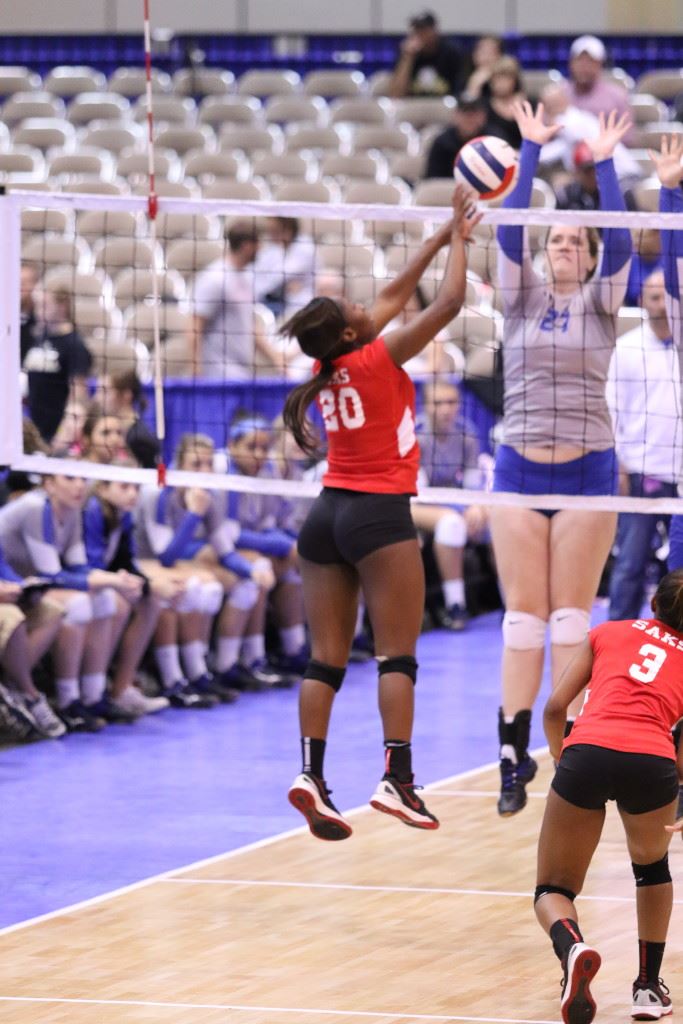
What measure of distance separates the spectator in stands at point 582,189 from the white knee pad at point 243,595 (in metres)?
2.83

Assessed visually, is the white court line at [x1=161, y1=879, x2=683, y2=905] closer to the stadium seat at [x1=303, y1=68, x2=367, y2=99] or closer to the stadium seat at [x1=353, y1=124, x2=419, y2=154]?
the stadium seat at [x1=353, y1=124, x2=419, y2=154]

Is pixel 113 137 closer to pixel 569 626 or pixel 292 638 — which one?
pixel 292 638

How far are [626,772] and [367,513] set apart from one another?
1514mm

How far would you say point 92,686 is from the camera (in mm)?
9766

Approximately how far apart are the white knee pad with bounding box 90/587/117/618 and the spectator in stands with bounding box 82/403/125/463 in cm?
66

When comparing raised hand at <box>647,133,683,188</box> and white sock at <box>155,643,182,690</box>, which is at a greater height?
raised hand at <box>647,133,683,188</box>

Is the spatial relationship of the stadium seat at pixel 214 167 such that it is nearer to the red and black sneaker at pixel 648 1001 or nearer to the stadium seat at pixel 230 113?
the stadium seat at pixel 230 113

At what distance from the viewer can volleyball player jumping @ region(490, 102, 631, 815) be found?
701cm

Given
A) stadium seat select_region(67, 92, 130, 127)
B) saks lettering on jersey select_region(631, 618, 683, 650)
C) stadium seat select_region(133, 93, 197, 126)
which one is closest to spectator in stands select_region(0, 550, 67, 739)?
saks lettering on jersey select_region(631, 618, 683, 650)

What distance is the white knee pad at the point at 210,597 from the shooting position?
10.2 meters

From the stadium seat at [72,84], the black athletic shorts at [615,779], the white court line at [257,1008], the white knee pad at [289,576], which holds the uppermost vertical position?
the stadium seat at [72,84]

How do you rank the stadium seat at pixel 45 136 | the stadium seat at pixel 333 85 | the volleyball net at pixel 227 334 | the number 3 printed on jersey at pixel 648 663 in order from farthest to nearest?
the stadium seat at pixel 333 85 < the stadium seat at pixel 45 136 < the volleyball net at pixel 227 334 < the number 3 printed on jersey at pixel 648 663

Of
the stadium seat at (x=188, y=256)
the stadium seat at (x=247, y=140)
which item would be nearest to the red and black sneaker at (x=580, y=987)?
the stadium seat at (x=188, y=256)

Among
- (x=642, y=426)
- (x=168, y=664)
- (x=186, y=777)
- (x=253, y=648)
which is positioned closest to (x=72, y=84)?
(x=253, y=648)
